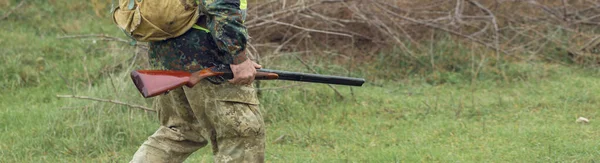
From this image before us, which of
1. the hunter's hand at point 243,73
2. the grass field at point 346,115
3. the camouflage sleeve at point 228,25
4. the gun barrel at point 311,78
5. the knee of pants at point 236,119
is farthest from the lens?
the grass field at point 346,115

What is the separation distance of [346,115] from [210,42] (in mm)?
2556

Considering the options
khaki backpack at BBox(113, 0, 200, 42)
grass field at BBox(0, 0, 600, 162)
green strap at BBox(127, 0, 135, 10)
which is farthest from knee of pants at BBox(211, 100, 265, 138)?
grass field at BBox(0, 0, 600, 162)

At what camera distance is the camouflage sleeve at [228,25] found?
10.1ft

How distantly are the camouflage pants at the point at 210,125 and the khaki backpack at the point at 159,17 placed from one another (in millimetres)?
261

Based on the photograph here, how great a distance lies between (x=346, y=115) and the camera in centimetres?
571

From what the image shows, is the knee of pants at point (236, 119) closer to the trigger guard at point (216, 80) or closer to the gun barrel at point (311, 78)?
the trigger guard at point (216, 80)

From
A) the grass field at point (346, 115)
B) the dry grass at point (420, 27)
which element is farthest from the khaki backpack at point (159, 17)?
the dry grass at point (420, 27)

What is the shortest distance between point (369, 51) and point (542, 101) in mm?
1838

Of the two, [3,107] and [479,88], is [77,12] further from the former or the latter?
[479,88]

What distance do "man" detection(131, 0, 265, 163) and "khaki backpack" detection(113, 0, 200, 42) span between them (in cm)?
5

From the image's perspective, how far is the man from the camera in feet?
10.3

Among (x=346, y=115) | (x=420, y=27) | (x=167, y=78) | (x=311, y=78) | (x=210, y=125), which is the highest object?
(x=167, y=78)

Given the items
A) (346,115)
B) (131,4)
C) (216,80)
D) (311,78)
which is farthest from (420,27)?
(131,4)

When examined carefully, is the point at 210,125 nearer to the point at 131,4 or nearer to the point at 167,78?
the point at 167,78
